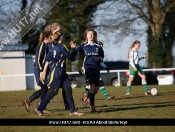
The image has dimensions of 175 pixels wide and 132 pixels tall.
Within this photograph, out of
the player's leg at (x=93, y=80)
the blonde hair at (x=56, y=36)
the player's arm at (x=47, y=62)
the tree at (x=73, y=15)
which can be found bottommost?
the player's leg at (x=93, y=80)

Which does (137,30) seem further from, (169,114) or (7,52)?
(169,114)

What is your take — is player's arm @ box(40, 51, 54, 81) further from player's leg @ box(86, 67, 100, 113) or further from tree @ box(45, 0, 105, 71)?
tree @ box(45, 0, 105, 71)

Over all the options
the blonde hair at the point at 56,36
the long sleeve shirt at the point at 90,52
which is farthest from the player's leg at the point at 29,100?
the blonde hair at the point at 56,36

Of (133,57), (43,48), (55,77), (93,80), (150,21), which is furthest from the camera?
(150,21)

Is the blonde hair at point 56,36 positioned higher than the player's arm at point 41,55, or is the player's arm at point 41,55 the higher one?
the blonde hair at point 56,36

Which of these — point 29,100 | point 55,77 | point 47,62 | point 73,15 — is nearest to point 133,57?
point 29,100

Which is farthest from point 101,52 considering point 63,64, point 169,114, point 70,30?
point 70,30

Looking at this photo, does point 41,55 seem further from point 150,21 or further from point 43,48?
point 150,21

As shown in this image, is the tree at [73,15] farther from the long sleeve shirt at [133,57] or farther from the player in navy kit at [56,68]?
the player in navy kit at [56,68]

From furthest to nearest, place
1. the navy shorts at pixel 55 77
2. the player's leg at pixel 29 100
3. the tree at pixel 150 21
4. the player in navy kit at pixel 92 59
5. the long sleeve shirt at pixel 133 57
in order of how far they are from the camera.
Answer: the tree at pixel 150 21
the long sleeve shirt at pixel 133 57
the player's leg at pixel 29 100
the player in navy kit at pixel 92 59
the navy shorts at pixel 55 77

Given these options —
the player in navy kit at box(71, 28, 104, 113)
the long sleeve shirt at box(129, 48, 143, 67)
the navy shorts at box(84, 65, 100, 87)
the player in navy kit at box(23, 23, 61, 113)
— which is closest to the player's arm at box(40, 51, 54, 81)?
the player in navy kit at box(23, 23, 61, 113)

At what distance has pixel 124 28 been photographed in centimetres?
3484

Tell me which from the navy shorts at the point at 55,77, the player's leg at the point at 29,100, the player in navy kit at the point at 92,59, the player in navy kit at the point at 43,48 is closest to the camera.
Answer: the navy shorts at the point at 55,77

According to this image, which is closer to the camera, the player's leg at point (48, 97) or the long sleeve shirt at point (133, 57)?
the player's leg at point (48, 97)
